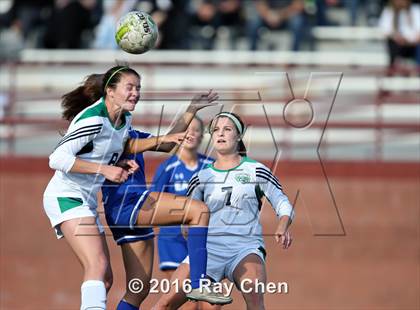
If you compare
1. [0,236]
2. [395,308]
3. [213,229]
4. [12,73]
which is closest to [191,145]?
[213,229]

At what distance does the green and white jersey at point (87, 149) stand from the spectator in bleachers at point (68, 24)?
8385mm

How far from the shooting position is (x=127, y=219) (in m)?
7.41

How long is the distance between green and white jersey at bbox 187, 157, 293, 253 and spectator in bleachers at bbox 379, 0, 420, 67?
8.04 meters

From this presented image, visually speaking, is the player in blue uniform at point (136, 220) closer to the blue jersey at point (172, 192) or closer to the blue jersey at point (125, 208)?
the blue jersey at point (125, 208)

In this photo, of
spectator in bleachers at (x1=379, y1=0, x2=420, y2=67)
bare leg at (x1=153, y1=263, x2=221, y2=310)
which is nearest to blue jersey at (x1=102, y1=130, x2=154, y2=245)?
bare leg at (x1=153, y1=263, x2=221, y2=310)

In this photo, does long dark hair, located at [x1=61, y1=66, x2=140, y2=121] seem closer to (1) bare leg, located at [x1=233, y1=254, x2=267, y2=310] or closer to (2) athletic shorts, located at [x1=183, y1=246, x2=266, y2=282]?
(2) athletic shorts, located at [x1=183, y1=246, x2=266, y2=282]

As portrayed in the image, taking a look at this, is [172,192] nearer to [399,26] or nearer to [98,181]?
[98,181]

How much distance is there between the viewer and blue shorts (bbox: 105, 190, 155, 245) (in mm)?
7402

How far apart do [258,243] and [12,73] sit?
28.0 feet

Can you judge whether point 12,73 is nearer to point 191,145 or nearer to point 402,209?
point 402,209

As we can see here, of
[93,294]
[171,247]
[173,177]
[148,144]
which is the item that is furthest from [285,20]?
[93,294]

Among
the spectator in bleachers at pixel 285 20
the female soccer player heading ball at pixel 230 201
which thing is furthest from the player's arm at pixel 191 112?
the spectator in bleachers at pixel 285 20

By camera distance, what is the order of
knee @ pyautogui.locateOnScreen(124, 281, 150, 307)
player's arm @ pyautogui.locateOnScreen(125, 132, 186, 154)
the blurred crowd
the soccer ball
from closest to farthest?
1. player's arm @ pyautogui.locateOnScreen(125, 132, 186, 154)
2. knee @ pyautogui.locateOnScreen(124, 281, 150, 307)
3. the soccer ball
4. the blurred crowd

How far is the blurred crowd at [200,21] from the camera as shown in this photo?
15.3m
